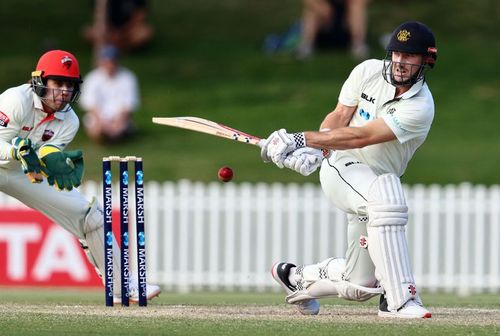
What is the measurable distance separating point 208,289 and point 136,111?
455 cm

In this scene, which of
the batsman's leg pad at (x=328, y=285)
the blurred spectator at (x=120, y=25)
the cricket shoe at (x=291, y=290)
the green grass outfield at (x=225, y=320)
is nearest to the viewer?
the green grass outfield at (x=225, y=320)

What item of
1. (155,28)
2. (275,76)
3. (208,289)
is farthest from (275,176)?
(155,28)

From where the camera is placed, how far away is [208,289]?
1208 centimetres

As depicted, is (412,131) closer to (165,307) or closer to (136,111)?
(165,307)

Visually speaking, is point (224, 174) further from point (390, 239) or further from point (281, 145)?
point (390, 239)

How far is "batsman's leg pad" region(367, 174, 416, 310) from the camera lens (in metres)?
6.59

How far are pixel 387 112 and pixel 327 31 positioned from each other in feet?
36.3

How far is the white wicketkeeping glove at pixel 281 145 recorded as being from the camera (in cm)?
664

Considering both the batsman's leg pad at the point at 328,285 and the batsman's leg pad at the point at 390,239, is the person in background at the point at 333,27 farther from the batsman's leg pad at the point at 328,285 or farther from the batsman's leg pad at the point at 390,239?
the batsman's leg pad at the point at 390,239

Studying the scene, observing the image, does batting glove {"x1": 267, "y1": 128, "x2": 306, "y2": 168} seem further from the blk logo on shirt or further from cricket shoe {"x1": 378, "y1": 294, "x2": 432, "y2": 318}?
the blk logo on shirt

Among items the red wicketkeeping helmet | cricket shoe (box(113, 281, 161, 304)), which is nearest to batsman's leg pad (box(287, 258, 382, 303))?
cricket shoe (box(113, 281, 161, 304))

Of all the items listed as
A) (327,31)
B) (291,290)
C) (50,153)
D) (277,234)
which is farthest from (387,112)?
(327,31)

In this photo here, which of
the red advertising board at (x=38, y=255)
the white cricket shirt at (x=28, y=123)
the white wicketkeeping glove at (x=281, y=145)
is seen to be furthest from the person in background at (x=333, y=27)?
the white wicketkeeping glove at (x=281, y=145)

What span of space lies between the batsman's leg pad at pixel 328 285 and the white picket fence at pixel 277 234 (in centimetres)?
474
